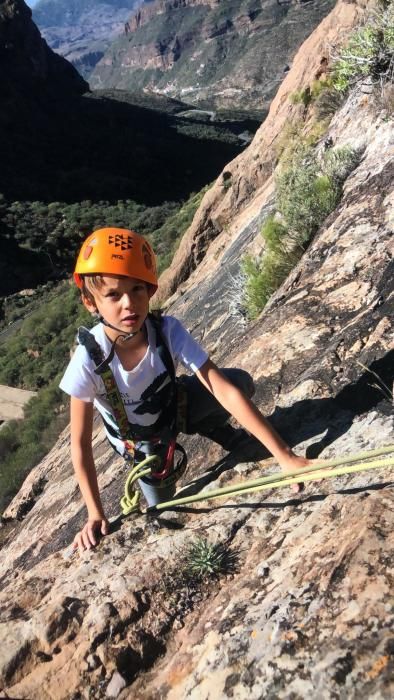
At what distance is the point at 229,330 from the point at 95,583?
3806 millimetres

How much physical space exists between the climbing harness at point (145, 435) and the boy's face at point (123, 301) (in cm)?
14

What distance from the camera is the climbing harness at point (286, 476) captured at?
1809mm

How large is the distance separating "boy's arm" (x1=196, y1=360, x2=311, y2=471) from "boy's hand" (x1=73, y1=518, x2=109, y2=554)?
81 cm

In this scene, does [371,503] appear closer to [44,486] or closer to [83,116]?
[44,486]

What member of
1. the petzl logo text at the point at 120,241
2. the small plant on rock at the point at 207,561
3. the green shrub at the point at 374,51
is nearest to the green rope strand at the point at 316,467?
the small plant on rock at the point at 207,561

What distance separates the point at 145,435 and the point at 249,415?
651 mm

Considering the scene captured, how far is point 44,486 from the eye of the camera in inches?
231

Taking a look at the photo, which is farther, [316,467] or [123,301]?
[123,301]

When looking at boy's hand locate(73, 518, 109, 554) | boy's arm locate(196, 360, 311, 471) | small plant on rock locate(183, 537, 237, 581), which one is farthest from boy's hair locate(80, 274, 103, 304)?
small plant on rock locate(183, 537, 237, 581)

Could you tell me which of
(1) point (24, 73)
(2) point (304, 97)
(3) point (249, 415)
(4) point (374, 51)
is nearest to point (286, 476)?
(3) point (249, 415)

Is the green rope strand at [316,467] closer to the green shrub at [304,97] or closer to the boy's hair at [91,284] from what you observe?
the boy's hair at [91,284]

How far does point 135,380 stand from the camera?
260 cm

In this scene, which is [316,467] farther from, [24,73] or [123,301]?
[24,73]

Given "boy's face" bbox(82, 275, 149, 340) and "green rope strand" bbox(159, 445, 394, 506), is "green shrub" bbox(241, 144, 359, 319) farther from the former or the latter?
"green rope strand" bbox(159, 445, 394, 506)
